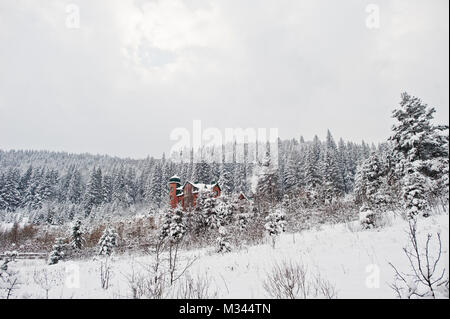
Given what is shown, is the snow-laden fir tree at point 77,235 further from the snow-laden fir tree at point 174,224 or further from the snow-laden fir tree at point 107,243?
the snow-laden fir tree at point 174,224

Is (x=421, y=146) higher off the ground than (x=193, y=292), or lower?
higher

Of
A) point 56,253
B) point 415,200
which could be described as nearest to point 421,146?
point 415,200

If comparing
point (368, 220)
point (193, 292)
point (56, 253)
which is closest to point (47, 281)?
point (193, 292)

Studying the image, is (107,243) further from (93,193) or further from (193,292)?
(93,193)

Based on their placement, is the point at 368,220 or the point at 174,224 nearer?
the point at 368,220

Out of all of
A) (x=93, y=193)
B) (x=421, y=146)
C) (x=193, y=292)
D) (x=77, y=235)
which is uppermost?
(x=93, y=193)

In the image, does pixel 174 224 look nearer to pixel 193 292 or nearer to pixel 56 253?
pixel 56 253

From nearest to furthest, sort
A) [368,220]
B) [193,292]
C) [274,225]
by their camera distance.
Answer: [193,292], [368,220], [274,225]

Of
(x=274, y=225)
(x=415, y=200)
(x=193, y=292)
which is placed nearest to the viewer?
(x=193, y=292)

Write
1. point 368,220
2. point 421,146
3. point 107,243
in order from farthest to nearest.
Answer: point 107,243
point 368,220
point 421,146

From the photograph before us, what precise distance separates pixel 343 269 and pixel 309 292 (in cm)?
147

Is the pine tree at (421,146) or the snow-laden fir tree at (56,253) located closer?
the pine tree at (421,146)

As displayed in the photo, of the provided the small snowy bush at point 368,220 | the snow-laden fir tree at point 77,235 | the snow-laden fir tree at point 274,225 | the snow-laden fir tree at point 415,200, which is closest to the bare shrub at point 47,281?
the snow-laden fir tree at point 274,225
